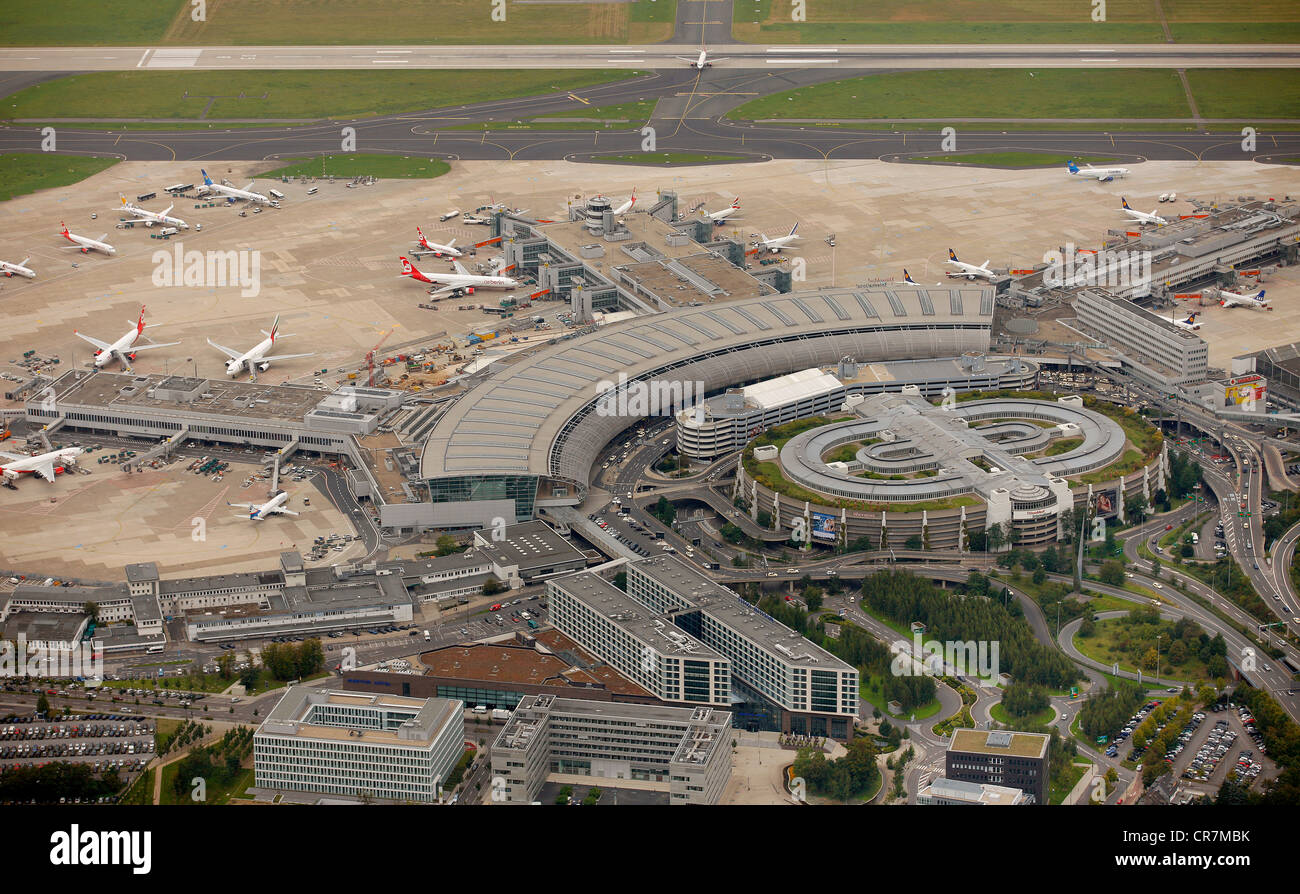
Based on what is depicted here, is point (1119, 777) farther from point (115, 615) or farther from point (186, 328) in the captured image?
point (186, 328)

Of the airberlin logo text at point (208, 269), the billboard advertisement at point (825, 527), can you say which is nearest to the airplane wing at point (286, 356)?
the airberlin logo text at point (208, 269)

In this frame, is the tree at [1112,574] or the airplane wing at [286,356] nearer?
the tree at [1112,574]

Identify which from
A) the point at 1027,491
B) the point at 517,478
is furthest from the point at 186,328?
the point at 1027,491

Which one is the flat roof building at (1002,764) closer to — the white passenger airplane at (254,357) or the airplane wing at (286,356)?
→ the white passenger airplane at (254,357)

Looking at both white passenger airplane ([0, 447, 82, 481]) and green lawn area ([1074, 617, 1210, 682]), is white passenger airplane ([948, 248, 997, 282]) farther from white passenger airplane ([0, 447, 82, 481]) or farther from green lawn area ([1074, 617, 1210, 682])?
white passenger airplane ([0, 447, 82, 481])

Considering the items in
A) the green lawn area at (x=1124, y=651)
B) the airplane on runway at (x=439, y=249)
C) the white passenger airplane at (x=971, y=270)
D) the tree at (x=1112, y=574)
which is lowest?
the green lawn area at (x=1124, y=651)

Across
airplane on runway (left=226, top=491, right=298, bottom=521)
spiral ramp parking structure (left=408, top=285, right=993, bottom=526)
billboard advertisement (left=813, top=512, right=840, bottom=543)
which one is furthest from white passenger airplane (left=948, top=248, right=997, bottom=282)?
airplane on runway (left=226, top=491, right=298, bottom=521)
